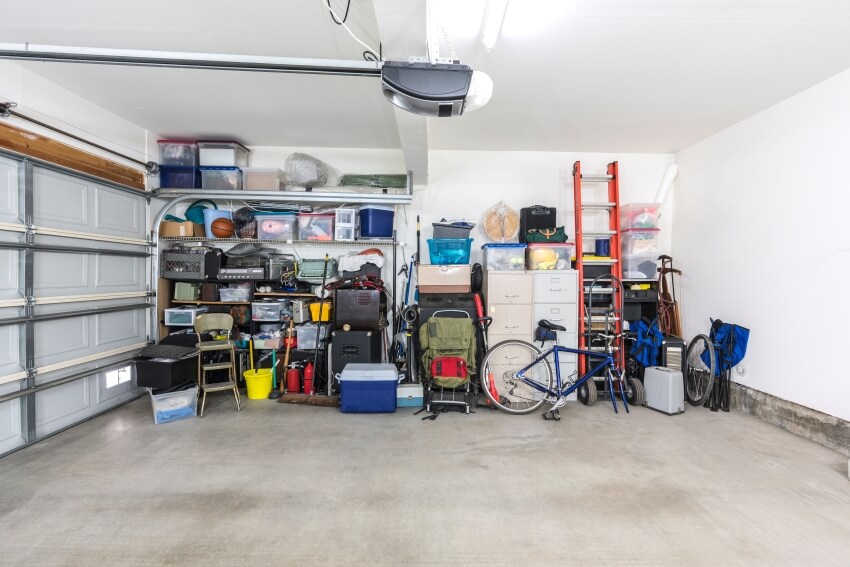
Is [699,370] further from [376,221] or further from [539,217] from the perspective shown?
[376,221]

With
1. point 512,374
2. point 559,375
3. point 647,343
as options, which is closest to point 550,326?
point 559,375

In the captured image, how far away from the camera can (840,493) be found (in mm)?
2381

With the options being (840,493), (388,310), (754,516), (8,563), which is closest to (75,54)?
(8,563)

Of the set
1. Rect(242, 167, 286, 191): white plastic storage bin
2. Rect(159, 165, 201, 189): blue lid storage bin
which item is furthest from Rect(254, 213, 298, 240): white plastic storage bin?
Rect(159, 165, 201, 189): blue lid storage bin

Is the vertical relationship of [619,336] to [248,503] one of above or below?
above

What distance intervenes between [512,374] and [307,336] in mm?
2434

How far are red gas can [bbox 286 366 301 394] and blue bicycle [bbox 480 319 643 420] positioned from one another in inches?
83.2

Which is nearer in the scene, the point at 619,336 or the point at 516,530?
the point at 516,530

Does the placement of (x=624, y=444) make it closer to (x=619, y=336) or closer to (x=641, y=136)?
(x=619, y=336)

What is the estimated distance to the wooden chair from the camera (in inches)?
146

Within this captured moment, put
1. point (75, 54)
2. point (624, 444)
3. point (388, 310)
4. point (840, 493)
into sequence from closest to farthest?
point (75, 54) < point (840, 493) < point (624, 444) < point (388, 310)

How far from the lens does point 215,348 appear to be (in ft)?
12.4

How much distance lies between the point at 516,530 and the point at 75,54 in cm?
369

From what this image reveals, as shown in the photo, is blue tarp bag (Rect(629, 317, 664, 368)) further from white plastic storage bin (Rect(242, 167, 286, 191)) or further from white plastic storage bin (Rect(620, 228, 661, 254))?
white plastic storage bin (Rect(242, 167, 286, 191))
